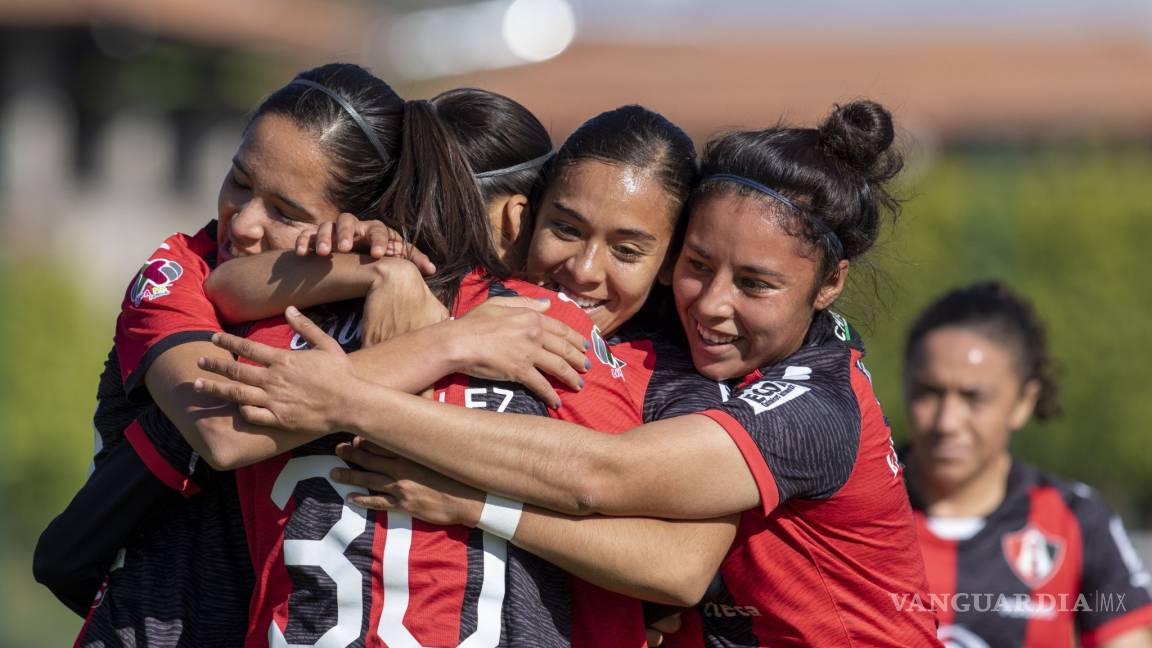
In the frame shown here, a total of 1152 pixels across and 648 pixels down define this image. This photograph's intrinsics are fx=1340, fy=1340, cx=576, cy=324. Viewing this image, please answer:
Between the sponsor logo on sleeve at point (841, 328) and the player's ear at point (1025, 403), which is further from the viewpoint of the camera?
the player's ear at point (1025, 403)

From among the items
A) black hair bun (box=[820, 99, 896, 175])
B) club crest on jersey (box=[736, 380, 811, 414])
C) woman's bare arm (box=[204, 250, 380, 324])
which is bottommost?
club crest on jersey (box=[736, 380, 811, 414])

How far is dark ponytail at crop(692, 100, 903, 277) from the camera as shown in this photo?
302 centimetres

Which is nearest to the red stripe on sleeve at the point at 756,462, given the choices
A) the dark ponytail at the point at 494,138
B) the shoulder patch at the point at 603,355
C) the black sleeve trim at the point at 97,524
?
the shoulder patch at the point at 603,355

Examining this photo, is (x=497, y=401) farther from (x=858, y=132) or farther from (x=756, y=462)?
(x=858, y=132)

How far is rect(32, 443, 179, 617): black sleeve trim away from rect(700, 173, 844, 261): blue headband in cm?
141

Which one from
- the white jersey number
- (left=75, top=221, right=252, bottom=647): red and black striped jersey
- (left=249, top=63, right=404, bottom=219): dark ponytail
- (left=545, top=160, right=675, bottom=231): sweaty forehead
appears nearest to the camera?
the white jersey number

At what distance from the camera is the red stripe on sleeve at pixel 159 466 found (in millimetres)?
2762

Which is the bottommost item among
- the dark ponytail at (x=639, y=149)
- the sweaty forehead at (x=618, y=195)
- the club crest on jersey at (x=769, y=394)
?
the club crest on jersey at (x=769, y=394)

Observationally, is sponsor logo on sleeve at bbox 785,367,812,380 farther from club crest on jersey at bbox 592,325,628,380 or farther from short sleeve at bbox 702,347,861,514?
club crest on jersey at bbox 592,325,628,380

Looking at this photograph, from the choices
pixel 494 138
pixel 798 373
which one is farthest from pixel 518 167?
pixel 798 373

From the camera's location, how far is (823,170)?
3055 millimetres

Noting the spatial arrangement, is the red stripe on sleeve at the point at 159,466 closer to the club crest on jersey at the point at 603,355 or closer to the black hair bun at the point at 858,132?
the club crest on jersey at the point at 603,355

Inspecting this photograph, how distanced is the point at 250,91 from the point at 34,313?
8979 millimetres

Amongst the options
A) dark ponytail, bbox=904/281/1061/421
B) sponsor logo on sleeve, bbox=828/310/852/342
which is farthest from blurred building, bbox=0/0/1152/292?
sponsor logo on sleeve, bbox=828/310/852/342
